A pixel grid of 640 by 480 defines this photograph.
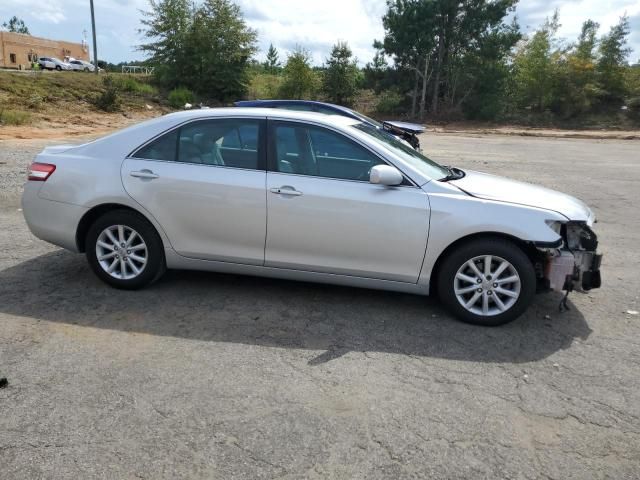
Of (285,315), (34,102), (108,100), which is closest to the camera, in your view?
(285,315)

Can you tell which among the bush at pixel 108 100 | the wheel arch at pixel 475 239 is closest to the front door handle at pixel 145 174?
the wheel arch at pixel 475 239

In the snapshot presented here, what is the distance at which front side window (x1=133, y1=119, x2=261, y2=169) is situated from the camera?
4488 millimetres

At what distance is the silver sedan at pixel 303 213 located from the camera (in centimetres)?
414

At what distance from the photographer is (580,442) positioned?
2.86 meters

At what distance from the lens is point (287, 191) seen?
14.0ft

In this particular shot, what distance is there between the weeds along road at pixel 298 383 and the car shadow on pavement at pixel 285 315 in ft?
0.07

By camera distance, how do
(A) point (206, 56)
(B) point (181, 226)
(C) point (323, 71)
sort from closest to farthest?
(B) point (181, 226), (A) point (206, 56), (C) point (323, 71)

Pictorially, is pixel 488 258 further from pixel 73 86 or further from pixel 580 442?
pixel 73 86

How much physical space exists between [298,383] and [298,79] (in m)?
38.5

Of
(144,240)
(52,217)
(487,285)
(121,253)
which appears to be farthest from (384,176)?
(52,217)

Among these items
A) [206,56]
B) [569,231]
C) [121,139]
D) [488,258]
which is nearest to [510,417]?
[488,258]

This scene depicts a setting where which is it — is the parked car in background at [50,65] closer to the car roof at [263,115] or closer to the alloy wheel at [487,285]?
the car roof at [263,115]

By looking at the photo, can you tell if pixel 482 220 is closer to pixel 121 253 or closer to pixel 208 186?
pixel 208 186

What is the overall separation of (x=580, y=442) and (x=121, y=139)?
4.22 m
